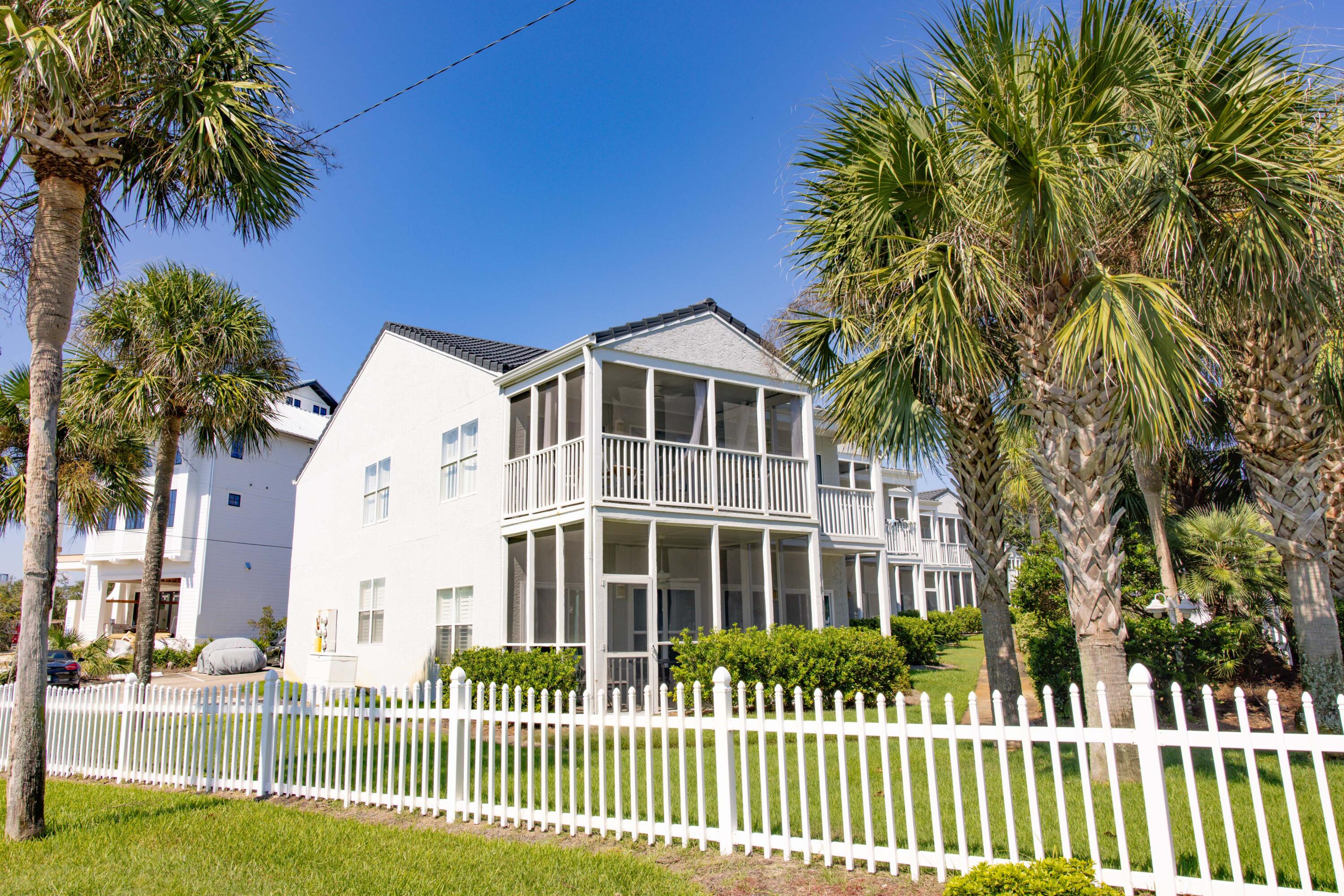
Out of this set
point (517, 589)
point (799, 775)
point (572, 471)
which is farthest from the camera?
point (517, 589)

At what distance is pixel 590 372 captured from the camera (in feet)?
47.4

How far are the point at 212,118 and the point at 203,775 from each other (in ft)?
22.7

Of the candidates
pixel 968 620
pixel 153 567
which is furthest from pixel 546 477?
pixel 968 620

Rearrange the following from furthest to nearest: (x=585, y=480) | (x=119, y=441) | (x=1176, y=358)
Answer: (x=119, y=441) → (x=585, y=480) → (x=1176, y=358)

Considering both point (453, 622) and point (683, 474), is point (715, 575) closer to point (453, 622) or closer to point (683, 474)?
point (683, 474)

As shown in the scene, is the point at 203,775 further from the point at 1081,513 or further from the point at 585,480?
the point at 1081,513

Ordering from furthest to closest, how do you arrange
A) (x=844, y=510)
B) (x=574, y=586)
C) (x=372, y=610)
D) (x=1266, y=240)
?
(x=372, y=610) → (x=844, y=510) → (x=574, y=586) → (x=1266, y=240)

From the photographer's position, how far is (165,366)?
14.4 meters

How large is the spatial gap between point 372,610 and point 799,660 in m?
11.6

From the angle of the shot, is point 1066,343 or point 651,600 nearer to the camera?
point 1066,343

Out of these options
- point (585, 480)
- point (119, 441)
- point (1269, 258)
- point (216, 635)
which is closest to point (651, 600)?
point (585, 480)

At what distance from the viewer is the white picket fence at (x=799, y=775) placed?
4.61 metres

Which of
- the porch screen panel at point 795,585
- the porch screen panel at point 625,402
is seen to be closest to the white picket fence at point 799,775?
the porch screen panel at point 625,402

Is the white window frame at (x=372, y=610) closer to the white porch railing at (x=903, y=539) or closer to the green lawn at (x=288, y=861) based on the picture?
the green lawn at (x=288, y=861)
